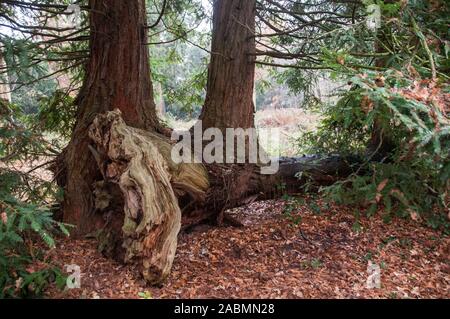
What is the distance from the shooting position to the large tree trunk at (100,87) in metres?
3.90

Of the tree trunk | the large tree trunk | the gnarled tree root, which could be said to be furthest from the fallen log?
the tree trunk

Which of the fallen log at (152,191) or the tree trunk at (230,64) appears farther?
the tree trunk at (230,64)

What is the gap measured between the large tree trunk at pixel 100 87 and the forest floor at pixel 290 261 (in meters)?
0.44

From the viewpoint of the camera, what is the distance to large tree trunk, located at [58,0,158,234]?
12.8ft

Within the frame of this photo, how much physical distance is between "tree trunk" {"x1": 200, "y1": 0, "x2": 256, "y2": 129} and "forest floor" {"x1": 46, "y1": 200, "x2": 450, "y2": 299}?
1.44m

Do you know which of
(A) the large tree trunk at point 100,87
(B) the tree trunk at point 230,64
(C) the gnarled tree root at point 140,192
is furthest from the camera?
(B) the tree trunk at point 230,64

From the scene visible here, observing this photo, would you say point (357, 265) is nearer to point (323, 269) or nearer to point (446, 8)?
point (323, 269)

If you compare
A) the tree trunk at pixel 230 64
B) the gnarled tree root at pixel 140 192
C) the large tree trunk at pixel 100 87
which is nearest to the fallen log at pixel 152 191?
the gnarled tree root at pixel 140 192

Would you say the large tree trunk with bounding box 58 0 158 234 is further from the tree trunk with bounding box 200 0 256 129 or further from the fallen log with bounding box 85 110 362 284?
the tree trunk with bounding box 200 0 256 129

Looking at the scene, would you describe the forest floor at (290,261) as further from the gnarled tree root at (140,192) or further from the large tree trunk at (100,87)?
the large tree trunk at (100,87)

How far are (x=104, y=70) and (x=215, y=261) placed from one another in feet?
8.23

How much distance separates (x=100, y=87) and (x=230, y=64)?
1.66 metres

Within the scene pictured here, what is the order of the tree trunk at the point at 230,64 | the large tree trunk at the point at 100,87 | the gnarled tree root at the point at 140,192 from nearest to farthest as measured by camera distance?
the gnarled tree root at the point at 140,192 < the large tree trunk at the point at 100,87 < the tree trunk at the point at 230,64
